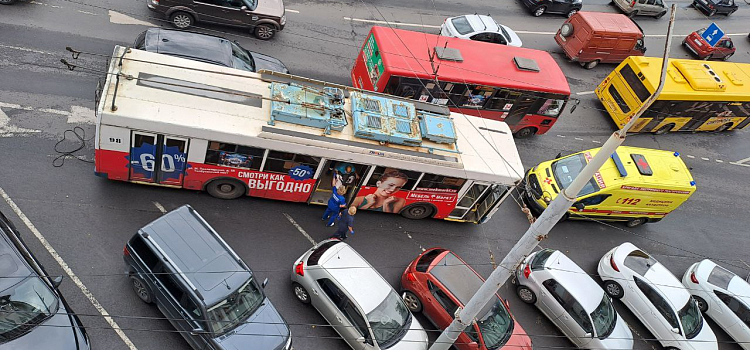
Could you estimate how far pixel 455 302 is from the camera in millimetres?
13086

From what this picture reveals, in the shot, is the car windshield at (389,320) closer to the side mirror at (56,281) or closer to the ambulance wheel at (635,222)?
the side mirror at (56,281)

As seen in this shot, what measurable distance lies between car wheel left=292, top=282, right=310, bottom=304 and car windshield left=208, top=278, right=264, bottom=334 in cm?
129

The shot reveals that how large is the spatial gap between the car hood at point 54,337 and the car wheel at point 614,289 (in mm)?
13205

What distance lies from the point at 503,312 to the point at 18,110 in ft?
43.5

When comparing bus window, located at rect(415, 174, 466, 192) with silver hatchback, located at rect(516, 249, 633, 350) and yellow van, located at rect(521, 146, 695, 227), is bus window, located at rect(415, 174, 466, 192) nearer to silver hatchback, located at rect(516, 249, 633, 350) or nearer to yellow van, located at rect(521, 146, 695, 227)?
silver hatchback, located at rect(516, 249, 633, 350)

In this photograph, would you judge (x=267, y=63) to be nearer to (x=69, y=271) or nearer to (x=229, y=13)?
(x=229, y=13)

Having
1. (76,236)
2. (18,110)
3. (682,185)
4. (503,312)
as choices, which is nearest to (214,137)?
(76,236)

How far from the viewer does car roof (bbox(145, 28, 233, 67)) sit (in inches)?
589

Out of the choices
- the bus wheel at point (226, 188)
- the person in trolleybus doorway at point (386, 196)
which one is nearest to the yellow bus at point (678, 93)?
the person in trolleybus doorway at point (386, 196)

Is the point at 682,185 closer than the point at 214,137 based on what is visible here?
No

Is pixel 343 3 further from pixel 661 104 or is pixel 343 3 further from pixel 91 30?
pixel 661 104

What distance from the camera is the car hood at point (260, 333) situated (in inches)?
435

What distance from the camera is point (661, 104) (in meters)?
20.8

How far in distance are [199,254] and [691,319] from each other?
12878 mm
